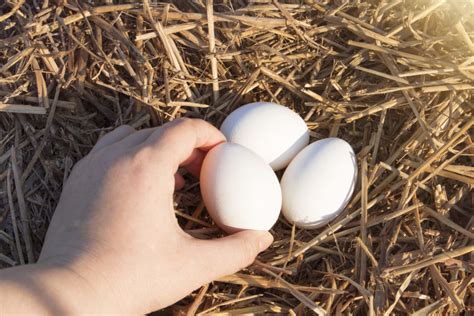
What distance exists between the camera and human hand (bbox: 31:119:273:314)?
149 centimetres

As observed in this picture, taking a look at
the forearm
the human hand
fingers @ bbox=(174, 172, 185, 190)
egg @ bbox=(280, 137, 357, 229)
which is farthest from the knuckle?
the forearm

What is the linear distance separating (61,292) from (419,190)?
1139 millimetres

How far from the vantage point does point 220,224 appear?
1768mm

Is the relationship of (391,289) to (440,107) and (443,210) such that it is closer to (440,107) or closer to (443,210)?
(443,210)

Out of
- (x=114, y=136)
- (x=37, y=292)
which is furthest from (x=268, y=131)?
(x=37, y=292)

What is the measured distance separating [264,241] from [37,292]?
64 cm

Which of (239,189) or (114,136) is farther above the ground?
(114,136)

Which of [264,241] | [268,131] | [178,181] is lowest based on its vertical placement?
[264,241]

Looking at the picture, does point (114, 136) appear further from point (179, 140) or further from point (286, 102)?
point (286, 102)

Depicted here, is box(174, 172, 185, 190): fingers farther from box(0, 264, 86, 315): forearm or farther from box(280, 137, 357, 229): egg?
box(0, 264, 86, 315): forearm

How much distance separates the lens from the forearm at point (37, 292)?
1.37 metres

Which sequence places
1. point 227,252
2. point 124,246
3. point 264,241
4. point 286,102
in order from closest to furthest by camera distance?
point 124,246 → point 227,252 → point 264,241 → point 286,102

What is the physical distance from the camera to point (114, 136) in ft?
5.87

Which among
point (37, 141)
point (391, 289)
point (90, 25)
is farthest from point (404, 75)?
point (37, 141)
